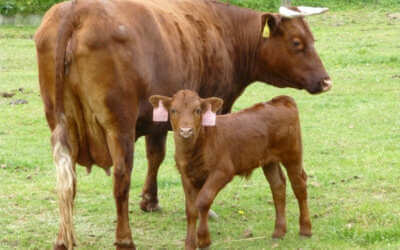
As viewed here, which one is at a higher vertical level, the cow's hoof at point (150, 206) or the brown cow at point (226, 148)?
the brown cow at point (226, 148)

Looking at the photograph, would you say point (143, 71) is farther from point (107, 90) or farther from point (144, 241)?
point (144, 241)

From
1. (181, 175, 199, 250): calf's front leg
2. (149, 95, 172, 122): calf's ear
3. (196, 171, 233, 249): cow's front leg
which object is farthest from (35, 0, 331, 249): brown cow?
(196, 171, 233, 249): cow's front leg

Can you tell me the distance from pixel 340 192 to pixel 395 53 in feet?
29.2

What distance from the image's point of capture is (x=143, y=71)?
630 cm

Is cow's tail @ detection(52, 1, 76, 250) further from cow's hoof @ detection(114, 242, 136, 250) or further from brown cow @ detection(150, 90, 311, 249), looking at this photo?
brown cow @ detection(150, 90, 311, 249)

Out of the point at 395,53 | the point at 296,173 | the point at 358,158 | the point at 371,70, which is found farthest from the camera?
the point at 395,53

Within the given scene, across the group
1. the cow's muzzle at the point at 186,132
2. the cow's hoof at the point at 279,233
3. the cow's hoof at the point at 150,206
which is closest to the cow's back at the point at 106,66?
the cow's muzzle at the point at 186,132

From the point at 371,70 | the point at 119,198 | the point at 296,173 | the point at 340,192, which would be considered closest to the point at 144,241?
the point at 119,198

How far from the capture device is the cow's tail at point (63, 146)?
5.98 m

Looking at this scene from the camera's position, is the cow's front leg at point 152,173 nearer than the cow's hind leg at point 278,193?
No

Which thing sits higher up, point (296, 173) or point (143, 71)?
point (143, 71)

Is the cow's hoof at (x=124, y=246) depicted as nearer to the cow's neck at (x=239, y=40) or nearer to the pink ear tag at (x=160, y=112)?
the pink ear tag at (x=160, y=112)

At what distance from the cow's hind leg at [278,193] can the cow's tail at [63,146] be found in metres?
1.78

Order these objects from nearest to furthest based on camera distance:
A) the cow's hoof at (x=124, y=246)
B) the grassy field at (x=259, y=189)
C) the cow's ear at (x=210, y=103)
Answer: the cow's ear at (x=210, y=103) → the cow's hoof at (x=124, y=246) → the grassy field at (x=259, y=189)
